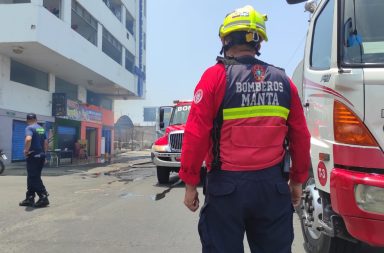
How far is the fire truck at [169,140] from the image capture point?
12805mm

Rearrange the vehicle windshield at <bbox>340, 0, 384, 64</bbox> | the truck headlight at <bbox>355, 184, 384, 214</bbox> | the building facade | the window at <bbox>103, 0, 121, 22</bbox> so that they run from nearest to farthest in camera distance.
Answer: the truck headlight at <bbox>355, 184, 384, 214</bbox>
the vehicle windshield at <bbox>340, 0, 384, 64</bbox>
the building facade
the window at <bbox>103, 0, 121, 22</bbox>

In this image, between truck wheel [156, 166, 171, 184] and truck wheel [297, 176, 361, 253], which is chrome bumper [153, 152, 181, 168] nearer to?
truck wheel [156, 166, 171, 184]

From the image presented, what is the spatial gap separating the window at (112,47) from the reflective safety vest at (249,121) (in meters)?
31.1

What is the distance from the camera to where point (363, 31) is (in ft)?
11.5

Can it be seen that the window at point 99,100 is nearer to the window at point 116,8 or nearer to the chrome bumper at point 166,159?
the window at point 116,8

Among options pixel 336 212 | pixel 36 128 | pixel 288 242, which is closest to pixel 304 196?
pixel 336 212

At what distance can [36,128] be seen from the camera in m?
9.08

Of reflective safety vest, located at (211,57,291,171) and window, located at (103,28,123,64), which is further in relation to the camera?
window, located at (103,28,123,64)

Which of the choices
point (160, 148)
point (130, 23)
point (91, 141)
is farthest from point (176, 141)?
point (130, 23)

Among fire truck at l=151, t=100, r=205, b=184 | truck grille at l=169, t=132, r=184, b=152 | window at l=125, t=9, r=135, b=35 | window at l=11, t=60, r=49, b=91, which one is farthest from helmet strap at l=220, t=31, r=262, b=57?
window at l=125, t=9, r=135, b=35

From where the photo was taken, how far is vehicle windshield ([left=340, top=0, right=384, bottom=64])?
3.39 m

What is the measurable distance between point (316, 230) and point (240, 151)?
80.0 inches

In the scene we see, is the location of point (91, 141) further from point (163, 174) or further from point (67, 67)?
point (163, 174)

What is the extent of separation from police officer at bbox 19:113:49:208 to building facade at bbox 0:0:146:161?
12.8 meters
